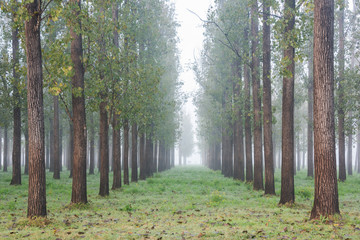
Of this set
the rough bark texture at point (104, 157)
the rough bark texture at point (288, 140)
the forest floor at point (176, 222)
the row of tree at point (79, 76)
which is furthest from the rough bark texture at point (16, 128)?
the rough bark texture at point (288, 140)

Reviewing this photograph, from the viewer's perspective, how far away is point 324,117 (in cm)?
855

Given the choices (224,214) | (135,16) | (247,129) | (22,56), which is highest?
(135,16)

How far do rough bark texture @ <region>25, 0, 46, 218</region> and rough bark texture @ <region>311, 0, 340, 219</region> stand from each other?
7121 mm

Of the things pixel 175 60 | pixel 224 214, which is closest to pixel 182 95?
pixel 175 60

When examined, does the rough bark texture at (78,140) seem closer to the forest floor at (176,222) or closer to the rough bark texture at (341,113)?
the forest floor at (176,222)

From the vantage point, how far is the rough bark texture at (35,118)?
862cm

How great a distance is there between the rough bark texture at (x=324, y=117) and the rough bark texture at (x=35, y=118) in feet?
23.4

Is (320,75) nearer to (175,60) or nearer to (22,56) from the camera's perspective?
(22,56)

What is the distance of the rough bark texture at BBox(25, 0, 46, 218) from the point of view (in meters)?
8.62

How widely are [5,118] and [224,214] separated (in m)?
21.1

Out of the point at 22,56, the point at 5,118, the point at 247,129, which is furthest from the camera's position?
the point at 5,118

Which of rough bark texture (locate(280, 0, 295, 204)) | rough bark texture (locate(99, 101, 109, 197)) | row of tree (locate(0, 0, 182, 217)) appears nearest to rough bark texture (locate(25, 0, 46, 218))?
row of tree (locate(0, 0, 182, 217))

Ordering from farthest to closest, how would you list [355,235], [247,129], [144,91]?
1. [247,129]
2. [144,91]
3. [355,235]

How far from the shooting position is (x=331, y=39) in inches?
346
